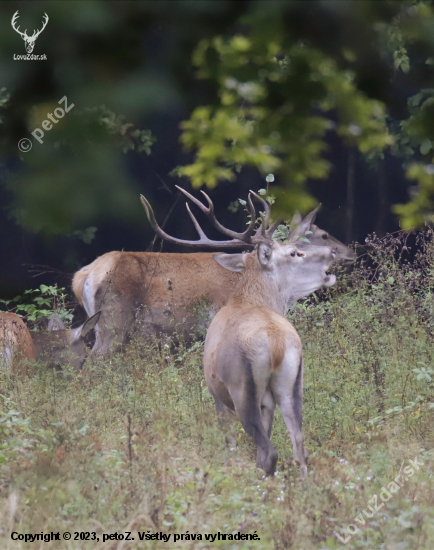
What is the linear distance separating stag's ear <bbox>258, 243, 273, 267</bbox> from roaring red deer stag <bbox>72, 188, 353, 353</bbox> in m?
1.81

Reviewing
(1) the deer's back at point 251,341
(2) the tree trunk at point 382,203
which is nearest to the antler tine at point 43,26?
(1) the deer's back at point 251,341

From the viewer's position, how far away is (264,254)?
19.8 feet

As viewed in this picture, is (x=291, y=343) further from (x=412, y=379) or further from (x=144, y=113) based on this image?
(x=144, y=113)

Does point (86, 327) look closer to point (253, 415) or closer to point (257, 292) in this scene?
point (257, 292)

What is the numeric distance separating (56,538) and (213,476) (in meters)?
0.86

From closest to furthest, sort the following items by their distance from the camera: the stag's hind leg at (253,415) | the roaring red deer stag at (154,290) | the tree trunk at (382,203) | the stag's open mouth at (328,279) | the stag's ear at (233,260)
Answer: the stag's hind leg at (253,415)
the stag's ear at (233,260)
the stag's open mouth at (328,279)
the roaring red deer stag at (154,290)
the tree trunk at (382,203)

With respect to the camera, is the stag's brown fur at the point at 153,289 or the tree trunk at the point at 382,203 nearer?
the stag's brown fur at the point at 153,289

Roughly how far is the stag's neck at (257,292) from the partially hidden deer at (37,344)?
57.7 inches

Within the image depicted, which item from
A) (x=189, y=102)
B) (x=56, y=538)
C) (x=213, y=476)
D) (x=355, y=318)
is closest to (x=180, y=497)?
(x=213, y=476)

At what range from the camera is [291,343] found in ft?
14.5

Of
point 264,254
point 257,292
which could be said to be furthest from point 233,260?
point 257,292

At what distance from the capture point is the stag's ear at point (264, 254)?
19.6ft
